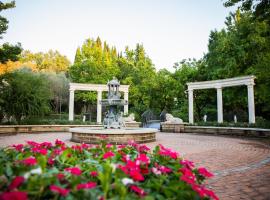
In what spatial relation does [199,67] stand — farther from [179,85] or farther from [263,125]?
[263,125]

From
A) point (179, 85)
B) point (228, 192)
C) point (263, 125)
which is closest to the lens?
point (228, 192)

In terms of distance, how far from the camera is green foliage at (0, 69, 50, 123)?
1719cm

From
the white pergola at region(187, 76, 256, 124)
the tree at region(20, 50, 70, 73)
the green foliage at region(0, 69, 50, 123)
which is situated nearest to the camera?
the white pergola at region(187, 76, 256, 124)

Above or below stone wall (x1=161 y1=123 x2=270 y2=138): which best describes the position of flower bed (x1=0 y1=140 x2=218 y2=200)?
above

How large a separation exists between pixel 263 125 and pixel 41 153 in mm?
15207

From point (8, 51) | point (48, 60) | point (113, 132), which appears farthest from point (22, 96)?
point (48, 60)

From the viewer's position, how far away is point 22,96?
57.1 ft

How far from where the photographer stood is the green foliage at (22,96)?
56.4 feet

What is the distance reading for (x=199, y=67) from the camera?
Result: 26766 mm

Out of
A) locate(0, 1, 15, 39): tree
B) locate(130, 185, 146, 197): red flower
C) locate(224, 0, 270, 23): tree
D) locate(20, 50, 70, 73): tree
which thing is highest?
locate(20, 50, 70, 73): tree

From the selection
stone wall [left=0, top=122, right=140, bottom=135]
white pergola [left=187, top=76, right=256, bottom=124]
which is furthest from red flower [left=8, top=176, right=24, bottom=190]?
white pergola [left=187, top=76, right=256, bottom=124]

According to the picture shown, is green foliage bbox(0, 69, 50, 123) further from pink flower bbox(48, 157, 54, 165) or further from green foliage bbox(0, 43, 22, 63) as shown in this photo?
pink flower bbox(48, 157, 54, 165)

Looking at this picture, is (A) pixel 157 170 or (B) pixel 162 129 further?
(B) pixel 162 129

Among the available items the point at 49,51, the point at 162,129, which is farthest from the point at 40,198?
the point at 49,51
